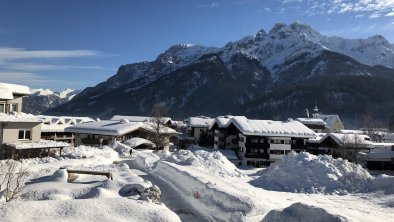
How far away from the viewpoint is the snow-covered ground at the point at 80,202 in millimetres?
13414

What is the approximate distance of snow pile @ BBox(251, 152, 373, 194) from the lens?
3388 cm

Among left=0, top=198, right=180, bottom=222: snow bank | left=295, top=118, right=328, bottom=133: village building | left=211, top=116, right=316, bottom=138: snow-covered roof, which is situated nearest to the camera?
left=0, top=198, right=180, bottom=222: snow bank

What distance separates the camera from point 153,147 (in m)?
67.2

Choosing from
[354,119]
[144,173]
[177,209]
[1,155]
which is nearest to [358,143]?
[144,173]

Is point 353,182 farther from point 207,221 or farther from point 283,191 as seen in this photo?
point 207,221

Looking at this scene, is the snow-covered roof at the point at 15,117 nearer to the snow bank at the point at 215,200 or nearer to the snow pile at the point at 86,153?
the snow pile at the point at 86,153

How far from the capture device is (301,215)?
17.5 m

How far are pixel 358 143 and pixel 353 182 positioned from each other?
30.4m

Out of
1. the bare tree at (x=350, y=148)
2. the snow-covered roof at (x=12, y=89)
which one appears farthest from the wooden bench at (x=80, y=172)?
the bare tree at (x=350, y=148)

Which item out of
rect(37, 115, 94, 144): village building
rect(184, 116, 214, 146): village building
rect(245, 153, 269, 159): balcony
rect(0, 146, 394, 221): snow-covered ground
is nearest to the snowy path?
rect(0, 146, 394, 221): snow-covered ground

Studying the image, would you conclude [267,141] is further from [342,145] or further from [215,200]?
[215,200]

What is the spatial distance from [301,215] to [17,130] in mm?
30730

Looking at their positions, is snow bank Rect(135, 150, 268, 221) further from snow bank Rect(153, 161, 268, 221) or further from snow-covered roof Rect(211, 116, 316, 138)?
snow-covered roof Rect(211, 116, 316, 138)

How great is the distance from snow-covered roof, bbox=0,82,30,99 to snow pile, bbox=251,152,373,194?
2548 cm
